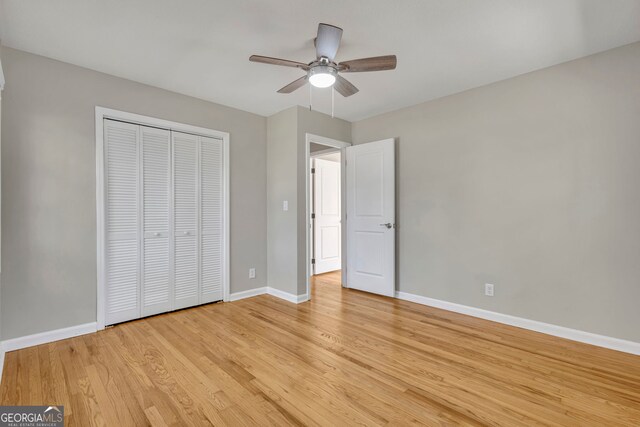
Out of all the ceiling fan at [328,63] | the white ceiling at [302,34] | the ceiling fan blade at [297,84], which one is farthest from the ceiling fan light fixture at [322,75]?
the white ceiling at [302,34]

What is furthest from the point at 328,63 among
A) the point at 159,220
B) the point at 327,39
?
the point at 159,220

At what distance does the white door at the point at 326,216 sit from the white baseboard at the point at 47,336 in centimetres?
336

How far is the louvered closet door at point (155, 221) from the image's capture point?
3219mm

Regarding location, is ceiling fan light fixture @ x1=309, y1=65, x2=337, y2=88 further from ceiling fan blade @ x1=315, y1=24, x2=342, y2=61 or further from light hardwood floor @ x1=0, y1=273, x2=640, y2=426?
light hardwood floor @ x1=0, y1=273, x2=640, y2=426

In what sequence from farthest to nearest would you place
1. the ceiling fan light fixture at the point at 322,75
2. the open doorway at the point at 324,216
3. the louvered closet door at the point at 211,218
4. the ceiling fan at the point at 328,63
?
the open doorway at the point at 324,216 < the louvered closet door at the point at 211,218 < the ceiling fan light fixture at the point at 322,75 < the ceiling fan at the point at 328,63

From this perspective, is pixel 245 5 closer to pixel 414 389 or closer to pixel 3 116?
pixel 3 116

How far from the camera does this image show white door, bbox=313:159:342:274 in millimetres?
5477

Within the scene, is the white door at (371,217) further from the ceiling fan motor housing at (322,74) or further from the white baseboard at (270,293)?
the ceiling fan motor housing at (322,74)

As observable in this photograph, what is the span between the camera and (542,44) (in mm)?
2443

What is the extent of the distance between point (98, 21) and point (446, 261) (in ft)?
12.5

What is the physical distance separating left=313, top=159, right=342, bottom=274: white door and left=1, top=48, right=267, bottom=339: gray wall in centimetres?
303

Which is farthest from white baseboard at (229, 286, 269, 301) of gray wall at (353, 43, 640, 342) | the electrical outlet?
the electrical outlet

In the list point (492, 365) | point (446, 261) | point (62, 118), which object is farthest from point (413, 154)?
point (62, 118)

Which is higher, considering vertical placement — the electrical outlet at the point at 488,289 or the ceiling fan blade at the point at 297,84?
the ceiling fan blade at the point at 297,84
